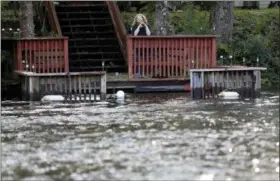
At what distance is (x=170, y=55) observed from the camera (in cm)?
2678

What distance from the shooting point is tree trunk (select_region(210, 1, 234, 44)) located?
32312 millimetres

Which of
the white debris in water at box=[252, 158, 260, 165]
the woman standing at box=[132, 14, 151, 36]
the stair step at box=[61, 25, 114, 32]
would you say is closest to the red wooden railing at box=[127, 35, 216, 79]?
the woman standing at box=[132, 14, 151, 36]

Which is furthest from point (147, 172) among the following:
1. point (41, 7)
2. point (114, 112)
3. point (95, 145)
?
point (41, 7)

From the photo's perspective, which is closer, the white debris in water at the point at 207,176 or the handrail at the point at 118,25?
the white debris in water at the point at 207,176

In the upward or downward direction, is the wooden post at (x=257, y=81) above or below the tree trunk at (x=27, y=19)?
below

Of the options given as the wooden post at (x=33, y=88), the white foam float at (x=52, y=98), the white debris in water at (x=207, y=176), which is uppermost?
the wooden post at (x=33, y=88)

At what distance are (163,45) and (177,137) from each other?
448 inches

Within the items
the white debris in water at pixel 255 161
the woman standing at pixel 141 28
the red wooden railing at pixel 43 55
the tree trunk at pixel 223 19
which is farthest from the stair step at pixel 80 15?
the white debris in water at pixel 255 161

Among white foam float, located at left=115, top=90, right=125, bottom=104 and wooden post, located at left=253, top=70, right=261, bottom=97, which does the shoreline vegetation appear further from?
wooden post, located at left=253, top=70, right=261, bottom=97

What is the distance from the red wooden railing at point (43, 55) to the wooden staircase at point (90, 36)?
1.72 meters

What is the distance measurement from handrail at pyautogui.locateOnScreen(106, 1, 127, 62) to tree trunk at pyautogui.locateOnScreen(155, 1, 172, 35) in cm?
119

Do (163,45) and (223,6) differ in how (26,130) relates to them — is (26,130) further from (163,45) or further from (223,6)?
(223,6)

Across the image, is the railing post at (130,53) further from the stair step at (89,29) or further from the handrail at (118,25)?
the stair step at (89,29)

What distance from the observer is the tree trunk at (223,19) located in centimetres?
3231
